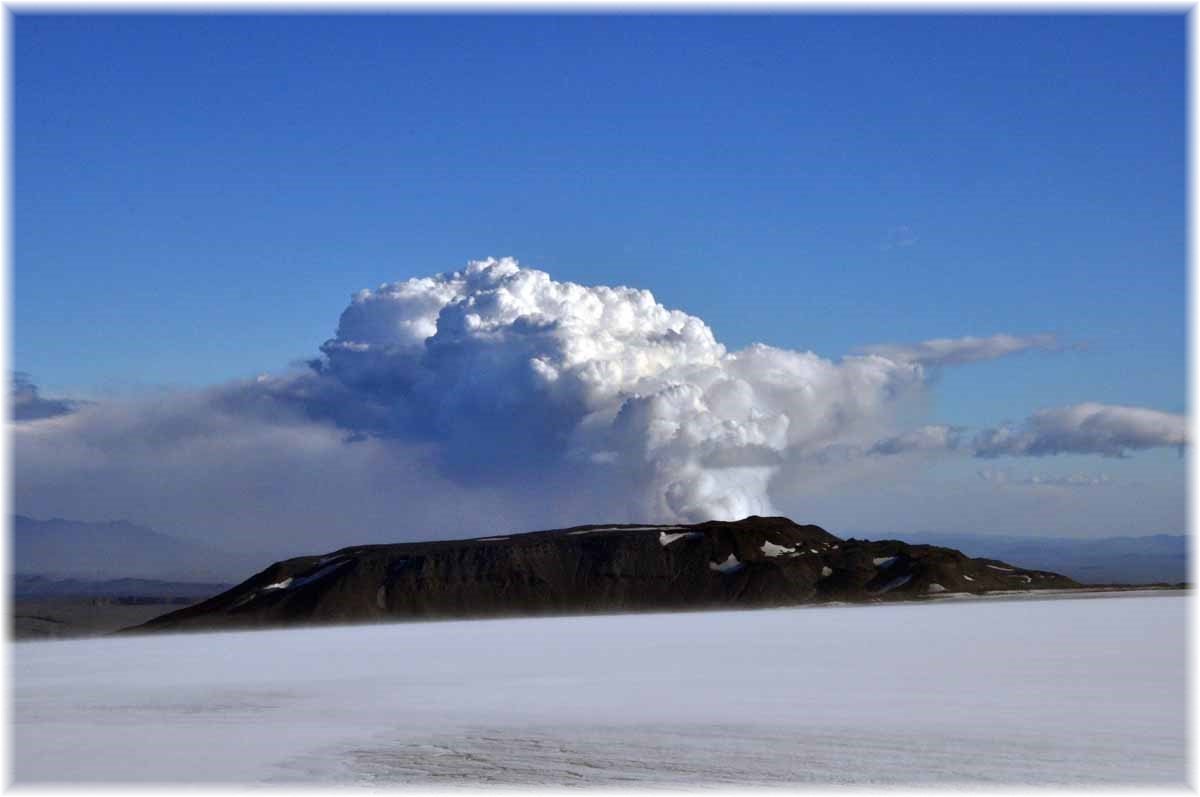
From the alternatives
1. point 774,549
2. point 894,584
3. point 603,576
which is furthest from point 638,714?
point 774,549

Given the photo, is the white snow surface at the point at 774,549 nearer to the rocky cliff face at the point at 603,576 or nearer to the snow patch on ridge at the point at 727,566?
the rocky cliff face at the point at 603,576

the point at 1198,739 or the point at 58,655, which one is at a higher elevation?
the point at 1198,739

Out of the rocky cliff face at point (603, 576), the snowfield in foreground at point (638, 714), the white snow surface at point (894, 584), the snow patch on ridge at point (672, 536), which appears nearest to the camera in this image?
the snowfield in foreground at point (638, 714)

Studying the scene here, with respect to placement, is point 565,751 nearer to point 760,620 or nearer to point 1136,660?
point 1136,660

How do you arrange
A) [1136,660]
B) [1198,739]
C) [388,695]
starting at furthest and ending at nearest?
1. [1136,660]
2. [388,695]
3. [1198,739]

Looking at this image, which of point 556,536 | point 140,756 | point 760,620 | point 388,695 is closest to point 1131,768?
point 140,756

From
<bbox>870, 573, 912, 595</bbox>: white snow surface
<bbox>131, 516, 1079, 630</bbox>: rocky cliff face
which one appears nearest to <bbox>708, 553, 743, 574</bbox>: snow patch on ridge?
<bbox>131, 516, 1079, 630</bbox>: rocky cliff face

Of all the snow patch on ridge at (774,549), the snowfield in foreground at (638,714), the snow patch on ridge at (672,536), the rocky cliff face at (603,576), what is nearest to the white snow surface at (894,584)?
the rocky cliff face at (603,576)

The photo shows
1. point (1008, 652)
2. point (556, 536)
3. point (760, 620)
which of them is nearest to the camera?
point (1008, 652)
